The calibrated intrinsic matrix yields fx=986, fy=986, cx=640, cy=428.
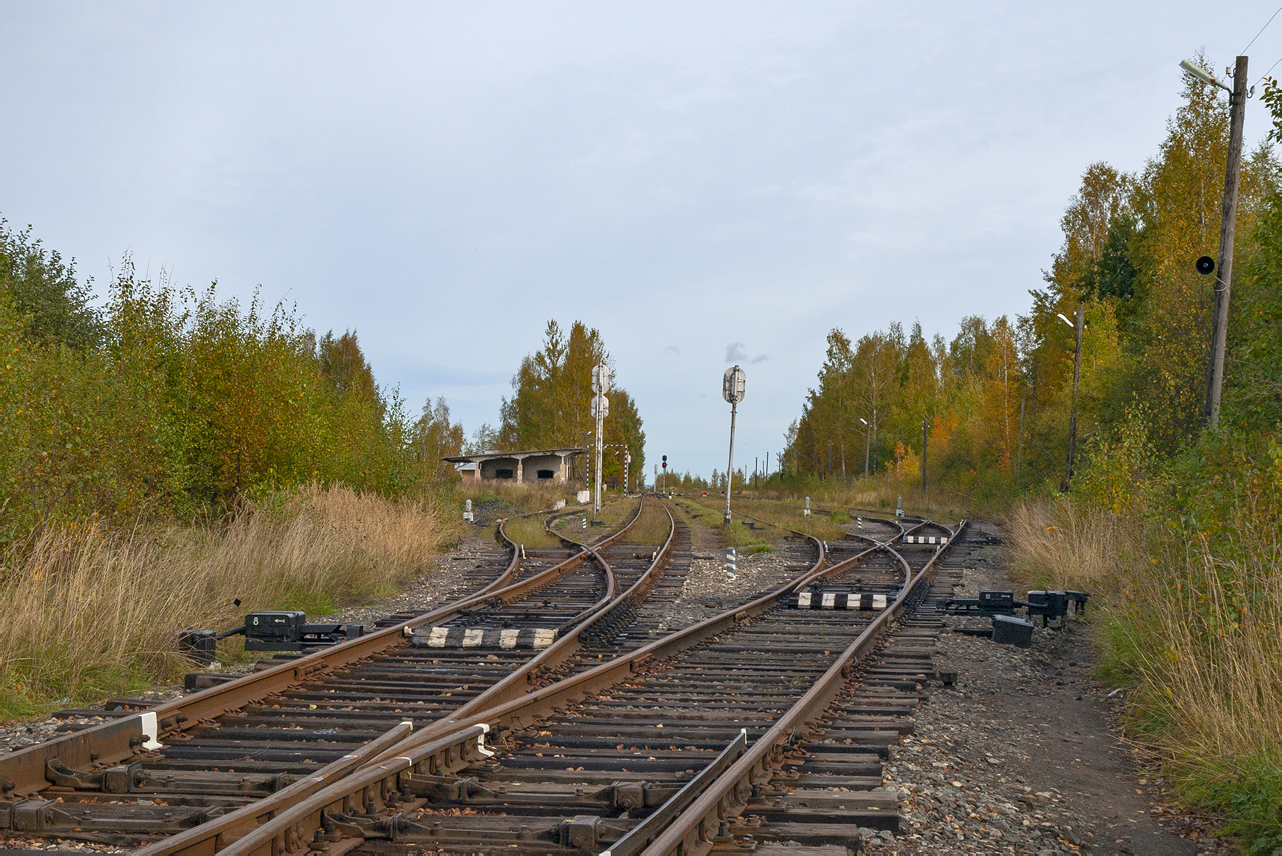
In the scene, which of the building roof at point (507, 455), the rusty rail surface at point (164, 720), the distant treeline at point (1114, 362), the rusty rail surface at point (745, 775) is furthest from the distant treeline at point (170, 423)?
the building roof at point (507, 455)

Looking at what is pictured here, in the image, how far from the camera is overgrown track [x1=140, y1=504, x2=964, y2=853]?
4262mm

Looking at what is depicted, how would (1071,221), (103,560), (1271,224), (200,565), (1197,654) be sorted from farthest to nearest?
(1071,221) < (1271,224) < (200,565) < (103,560) < (1197,654)


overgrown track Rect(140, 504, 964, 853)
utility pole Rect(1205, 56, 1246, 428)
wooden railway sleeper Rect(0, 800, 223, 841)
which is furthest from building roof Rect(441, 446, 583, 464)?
wooden railway sleeper Rect(0, 800, 223, 841)

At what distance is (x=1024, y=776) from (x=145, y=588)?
737 cm

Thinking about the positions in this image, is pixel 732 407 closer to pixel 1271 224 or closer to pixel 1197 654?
pixel 1271 224

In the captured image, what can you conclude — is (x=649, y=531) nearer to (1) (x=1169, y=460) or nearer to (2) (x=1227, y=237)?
(1) (x=1169, y=460)

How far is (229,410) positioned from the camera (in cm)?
1589

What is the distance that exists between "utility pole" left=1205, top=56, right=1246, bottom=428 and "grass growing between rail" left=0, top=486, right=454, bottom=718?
38.8 ft

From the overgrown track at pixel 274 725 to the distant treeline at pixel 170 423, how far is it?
3.73 meters

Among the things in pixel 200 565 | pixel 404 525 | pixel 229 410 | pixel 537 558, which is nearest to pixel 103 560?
pixel 200 565

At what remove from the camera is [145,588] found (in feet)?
29.0

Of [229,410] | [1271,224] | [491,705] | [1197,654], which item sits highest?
[1271,224]

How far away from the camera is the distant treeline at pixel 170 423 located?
32.8 feet

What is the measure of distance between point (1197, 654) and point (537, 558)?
41.7ft
